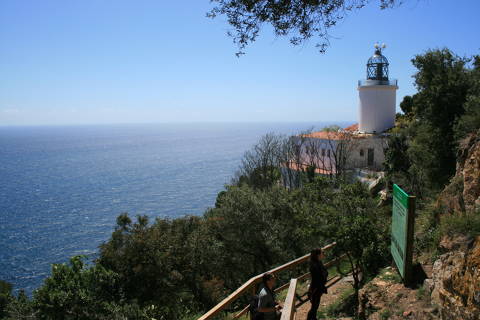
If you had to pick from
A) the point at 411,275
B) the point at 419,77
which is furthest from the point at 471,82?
the point at 411,275

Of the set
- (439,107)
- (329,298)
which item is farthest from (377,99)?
(329,298)

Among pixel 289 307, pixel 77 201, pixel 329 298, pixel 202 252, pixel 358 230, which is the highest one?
pixel 358 230

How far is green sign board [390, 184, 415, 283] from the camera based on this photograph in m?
6.87

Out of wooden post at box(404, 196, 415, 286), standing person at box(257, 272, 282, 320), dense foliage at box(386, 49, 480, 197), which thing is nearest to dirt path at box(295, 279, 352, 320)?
A: wooden post at box(404, 196, 415, 286)

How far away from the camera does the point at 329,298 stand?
9.26 m

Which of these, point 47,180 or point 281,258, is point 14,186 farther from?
point 281,258

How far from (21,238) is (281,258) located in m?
40.4

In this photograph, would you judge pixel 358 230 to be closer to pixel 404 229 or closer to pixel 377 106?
pixel 404 229

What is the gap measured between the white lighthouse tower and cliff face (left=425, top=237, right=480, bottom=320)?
41116 mm

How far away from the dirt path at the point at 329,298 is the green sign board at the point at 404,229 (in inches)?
81.1

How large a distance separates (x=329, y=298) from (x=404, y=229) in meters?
3.20

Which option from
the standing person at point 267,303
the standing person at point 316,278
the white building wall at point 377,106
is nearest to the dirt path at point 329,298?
the standing person at point 316,278

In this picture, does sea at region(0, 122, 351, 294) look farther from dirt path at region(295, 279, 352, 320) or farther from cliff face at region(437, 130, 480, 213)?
cliff face at region(437, 130, 480, 213)

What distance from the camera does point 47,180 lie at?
87750 millimetres
